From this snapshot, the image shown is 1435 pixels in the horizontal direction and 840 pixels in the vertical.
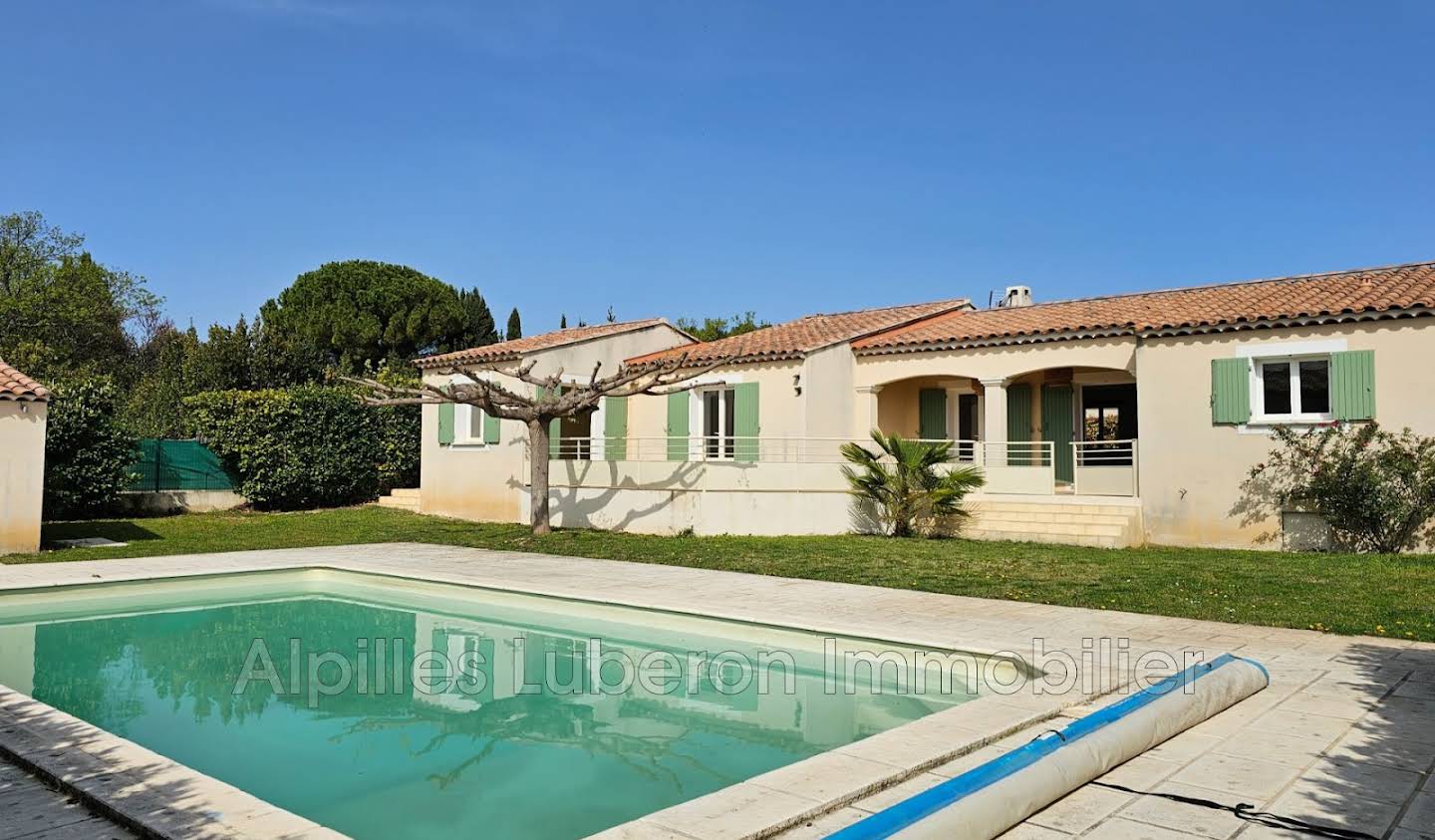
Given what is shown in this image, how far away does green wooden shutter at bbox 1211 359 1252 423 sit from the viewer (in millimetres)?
17094

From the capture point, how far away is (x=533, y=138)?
22375 millimetres

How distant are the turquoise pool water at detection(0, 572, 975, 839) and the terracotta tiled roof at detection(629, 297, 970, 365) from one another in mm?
10370

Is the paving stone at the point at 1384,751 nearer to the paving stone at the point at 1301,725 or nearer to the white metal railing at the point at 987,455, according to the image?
the paving stone at the point at 1301,725

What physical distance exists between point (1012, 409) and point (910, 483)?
4.64 m

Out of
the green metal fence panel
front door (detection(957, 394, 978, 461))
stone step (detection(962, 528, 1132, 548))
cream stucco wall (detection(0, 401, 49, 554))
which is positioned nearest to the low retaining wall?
the green metal fence panel

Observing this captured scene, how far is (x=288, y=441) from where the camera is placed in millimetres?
25938

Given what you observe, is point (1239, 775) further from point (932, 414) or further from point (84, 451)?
point (84, 451)

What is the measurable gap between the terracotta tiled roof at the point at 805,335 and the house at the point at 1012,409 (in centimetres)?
11

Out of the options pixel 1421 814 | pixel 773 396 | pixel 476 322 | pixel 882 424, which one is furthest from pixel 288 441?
pixel 1421 814

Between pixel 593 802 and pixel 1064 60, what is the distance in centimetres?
1972

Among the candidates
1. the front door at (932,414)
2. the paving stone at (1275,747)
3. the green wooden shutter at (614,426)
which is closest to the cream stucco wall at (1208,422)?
the front door at (932,414)

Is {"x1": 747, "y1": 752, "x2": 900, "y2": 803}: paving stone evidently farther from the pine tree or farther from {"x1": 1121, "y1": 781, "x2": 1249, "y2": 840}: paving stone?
the pine tree

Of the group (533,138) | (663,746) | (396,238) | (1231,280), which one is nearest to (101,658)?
(663,746)

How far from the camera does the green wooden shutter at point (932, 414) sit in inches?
915
